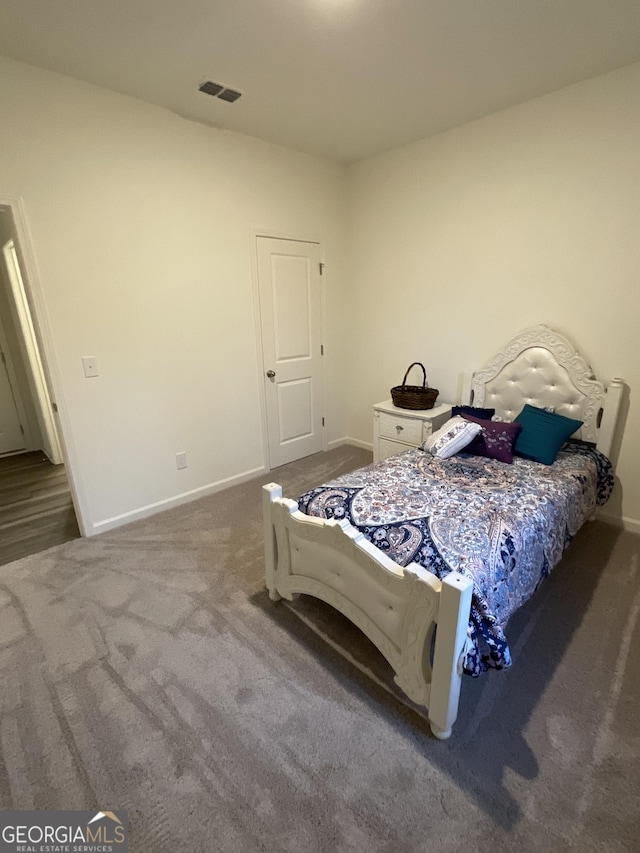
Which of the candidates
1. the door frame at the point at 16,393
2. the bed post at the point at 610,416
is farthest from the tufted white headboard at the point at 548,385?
the door frame at the point at 16,393

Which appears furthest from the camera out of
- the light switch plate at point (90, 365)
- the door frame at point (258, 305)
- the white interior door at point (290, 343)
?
the white interior door at point (290, 343)

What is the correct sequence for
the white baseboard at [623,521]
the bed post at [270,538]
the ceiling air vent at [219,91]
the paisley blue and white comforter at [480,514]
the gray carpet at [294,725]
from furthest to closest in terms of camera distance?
the white baseboard at [623,521] < the ceiling air vent at [219,91] < the bed post at [270,538] < the paisley blue and white comforter at [480,514] < the gray carpet at [294,725]

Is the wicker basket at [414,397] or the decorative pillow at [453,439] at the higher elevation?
the wicker basket at [414,397]

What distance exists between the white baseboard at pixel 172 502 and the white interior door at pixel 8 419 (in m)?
2.36

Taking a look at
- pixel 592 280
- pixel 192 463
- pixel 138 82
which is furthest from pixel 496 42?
pixel 192 463

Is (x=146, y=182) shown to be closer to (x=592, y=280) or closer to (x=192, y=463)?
(x=192, y=463)

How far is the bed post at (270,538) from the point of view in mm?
1923

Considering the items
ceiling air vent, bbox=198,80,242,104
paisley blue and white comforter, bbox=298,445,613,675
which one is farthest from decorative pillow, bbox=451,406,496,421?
ceiling air vent, bbox=198,80,242,104

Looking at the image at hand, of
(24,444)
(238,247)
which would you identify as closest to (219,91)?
(238,247)

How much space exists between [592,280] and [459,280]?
0.92 meters

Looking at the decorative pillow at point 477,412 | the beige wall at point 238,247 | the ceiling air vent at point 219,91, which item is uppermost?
the ceiling air vent at point 219,91

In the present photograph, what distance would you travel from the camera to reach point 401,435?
3242 millimetres

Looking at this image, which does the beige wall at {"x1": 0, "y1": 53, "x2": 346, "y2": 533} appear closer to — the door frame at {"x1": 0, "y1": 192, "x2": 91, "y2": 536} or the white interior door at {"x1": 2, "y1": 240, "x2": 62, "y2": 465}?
the door frame at {"x1": 0, "y1": 192, "x2": 91, "y2": 536}

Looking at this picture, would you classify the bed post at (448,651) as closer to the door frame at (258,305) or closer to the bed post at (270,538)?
the bed post at (270,538)
